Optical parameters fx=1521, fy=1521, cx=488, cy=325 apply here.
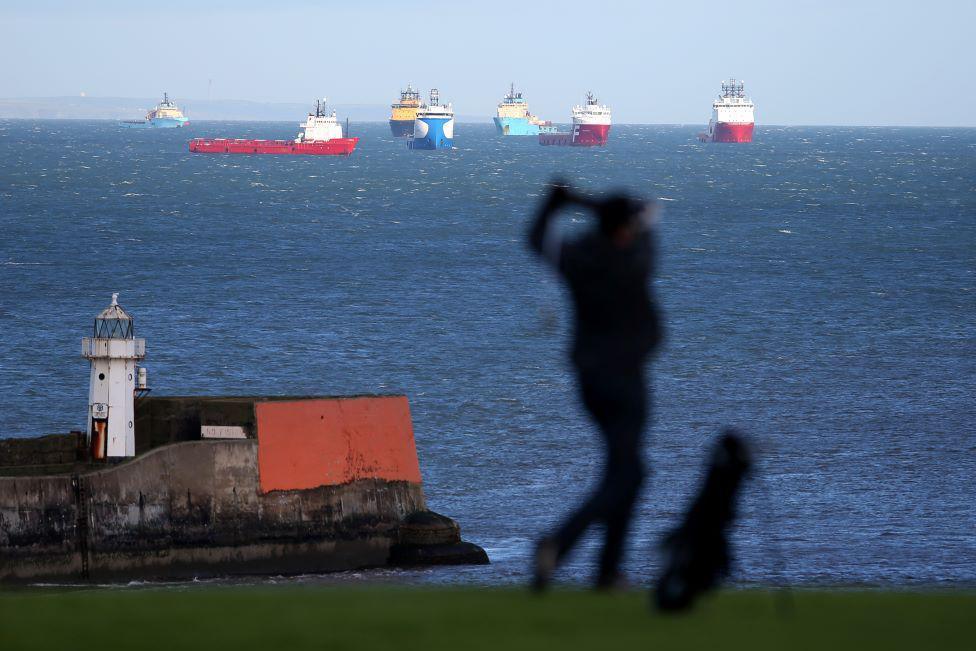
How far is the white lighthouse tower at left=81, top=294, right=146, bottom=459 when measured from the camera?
24.1 meters

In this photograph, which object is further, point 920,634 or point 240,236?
point 240,236

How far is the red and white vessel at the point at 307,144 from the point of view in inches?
7321

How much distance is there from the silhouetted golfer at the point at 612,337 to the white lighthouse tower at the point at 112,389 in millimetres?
18773

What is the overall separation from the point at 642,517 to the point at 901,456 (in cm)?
921

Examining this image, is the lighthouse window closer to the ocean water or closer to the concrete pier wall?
the concrete pier wall

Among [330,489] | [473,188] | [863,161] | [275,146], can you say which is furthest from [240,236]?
[863,161]

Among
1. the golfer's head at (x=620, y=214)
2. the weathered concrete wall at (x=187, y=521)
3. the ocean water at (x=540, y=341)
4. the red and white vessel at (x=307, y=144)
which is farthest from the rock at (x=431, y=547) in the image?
the red and white vessel at (x=307, y=144)

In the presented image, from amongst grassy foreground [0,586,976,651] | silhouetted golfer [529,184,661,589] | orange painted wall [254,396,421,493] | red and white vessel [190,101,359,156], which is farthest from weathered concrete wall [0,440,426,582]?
red and white vessel [190,101,359,156]

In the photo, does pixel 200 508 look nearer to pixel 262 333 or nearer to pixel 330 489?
pixel 330 489

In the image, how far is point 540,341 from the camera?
52531 millimetres

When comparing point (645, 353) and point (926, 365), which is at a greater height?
point (645, 353)

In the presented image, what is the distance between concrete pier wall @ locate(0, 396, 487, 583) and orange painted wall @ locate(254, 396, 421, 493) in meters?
0.02

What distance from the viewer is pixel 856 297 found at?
65.9 m

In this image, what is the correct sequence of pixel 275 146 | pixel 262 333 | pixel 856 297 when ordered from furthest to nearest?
pixel 275 146 < pixel 856 297 < pixel 262 333
